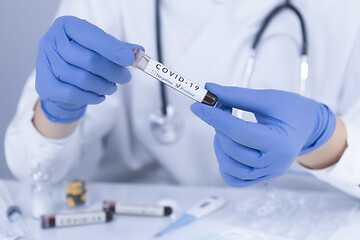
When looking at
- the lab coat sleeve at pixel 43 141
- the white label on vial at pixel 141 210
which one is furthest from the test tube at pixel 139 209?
the lab coat sleeve at pixel 43 141

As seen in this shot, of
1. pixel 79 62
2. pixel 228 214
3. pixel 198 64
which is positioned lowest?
pixel 228 214

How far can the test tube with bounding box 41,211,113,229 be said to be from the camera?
0.81 m

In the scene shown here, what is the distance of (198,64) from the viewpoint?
3.32ft

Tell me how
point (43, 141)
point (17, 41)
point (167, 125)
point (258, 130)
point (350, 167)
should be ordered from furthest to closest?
point (17, 41)
point (167, 125)
point (43, 141)
point (350, 167)
point (258, 130)

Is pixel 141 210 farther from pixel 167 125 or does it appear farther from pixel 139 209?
pixel 167 125

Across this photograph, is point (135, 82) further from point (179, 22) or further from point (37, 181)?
point (37, 181)

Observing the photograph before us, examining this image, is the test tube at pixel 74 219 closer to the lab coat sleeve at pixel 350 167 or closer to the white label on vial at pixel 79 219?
the white label on vial at pixel 79 219

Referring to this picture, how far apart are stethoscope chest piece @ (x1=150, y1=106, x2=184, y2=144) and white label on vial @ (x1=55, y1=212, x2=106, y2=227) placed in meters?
0.27

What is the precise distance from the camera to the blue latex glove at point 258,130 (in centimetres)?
67

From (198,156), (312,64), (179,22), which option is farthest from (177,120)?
(312,64)

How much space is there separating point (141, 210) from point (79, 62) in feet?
1.00

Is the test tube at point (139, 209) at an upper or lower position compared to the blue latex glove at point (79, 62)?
lower

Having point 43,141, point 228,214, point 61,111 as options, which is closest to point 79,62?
point 61,111

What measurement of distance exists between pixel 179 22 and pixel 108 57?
0.36 metres
